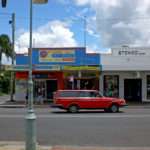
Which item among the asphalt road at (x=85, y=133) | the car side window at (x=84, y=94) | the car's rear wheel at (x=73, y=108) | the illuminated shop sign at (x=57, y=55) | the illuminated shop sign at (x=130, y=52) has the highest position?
the illuminated shop sign at (x=130, y=52)

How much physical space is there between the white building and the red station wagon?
15.3 metres

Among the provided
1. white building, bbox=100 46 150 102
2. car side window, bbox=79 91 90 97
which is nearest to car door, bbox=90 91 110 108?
car side window, bbox=79 91 90 97

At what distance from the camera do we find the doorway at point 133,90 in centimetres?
5125

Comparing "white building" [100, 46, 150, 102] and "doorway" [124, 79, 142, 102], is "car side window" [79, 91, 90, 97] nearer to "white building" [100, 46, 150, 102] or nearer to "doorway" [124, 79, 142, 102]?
"white building" [100, 46, 150, 102]

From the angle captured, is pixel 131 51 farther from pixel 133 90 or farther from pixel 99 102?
pixel 99 102

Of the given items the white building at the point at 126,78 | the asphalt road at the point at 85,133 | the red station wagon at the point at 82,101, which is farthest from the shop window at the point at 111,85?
the asphalt road at the point at 85,133

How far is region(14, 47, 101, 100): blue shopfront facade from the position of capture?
5041 centimetres

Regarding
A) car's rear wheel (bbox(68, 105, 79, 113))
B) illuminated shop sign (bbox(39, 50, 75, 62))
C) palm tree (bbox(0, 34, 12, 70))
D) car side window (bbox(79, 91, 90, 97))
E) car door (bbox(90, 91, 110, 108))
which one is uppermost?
palm tree (bbox(0, 34, 12, 70))

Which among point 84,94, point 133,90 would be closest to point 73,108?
point 84,94

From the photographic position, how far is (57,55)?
50.9m

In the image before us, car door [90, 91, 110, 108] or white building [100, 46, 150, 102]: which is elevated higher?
white building [100, 46, 150, 102]

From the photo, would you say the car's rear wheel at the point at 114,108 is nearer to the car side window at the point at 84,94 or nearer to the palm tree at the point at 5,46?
the car side window at the point at 84,94

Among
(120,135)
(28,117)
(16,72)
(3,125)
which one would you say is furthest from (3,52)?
(28,117)

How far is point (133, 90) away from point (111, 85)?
2329mm
